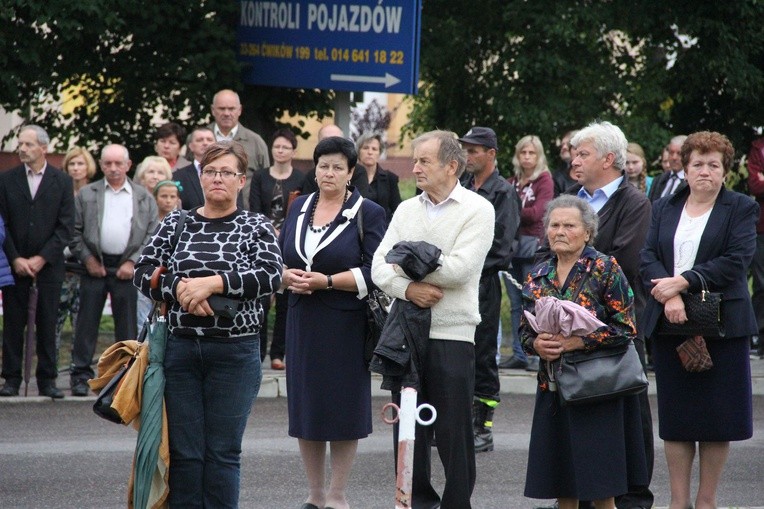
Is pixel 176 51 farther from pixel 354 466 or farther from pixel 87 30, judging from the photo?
pixel 354 466

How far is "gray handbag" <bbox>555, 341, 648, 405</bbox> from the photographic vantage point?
6527 mm

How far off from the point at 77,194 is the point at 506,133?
6590 millimetres

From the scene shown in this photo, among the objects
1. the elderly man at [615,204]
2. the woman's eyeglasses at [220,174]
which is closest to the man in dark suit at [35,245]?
the woman's eyeglasses at [220,174]

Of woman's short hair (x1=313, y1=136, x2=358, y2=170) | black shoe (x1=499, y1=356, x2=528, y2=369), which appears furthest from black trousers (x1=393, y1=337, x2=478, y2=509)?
black shoe (x1=499, y1=356, x2=528, y2=369)

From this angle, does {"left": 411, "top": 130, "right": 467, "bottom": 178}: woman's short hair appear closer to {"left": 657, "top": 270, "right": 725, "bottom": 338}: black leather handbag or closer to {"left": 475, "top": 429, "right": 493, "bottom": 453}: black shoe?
{"left": 657, "top": 270, "right": 725, "bottom": 338}: black leather handbag

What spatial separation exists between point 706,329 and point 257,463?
3.29 m

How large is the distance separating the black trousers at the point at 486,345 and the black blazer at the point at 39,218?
3.78 metres

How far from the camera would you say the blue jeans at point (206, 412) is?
6488 mm

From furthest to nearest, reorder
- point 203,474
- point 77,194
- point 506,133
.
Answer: point 506,133
point 77,194
point 203,474

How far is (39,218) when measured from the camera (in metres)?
10.9

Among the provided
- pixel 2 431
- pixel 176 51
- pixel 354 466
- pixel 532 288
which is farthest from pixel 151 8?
pixel 532 288

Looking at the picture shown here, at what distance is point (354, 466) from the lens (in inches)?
350

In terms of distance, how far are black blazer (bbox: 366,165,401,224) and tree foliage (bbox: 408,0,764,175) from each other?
12.9 feet

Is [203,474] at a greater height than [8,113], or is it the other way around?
[8,113]
